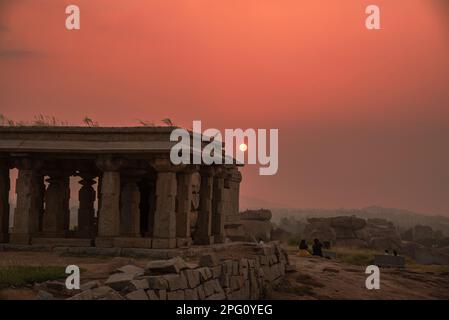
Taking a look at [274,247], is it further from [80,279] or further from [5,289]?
[5,289]

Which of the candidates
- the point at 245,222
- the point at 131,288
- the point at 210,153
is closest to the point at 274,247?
the point at 210,153

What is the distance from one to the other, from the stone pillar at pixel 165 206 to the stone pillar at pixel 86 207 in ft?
20.9

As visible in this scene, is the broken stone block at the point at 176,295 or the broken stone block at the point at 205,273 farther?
the broken stone block at the point at 205,273

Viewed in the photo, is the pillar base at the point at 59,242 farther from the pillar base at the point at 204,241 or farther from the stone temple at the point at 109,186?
the pillar base at the point at 204,241

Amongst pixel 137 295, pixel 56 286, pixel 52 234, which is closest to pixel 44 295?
pixel 56 286

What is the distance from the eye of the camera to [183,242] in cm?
2217

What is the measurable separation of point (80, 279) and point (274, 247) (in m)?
8.98

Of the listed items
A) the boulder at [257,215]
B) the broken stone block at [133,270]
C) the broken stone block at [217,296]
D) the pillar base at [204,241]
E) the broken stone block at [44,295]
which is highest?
the boulder at [257,215]

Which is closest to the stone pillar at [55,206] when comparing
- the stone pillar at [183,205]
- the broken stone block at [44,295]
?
the stone pillar at [183,205]

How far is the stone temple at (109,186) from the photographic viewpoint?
21484 mm

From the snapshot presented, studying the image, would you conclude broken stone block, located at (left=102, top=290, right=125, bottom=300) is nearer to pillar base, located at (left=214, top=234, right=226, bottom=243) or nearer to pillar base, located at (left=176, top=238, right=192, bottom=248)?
pillar base, located at (left=176, top=238, right=192, bottom=248)

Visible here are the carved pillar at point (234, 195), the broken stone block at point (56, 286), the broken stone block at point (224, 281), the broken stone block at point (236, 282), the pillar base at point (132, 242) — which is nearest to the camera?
the broken stone block at point (56, 286)

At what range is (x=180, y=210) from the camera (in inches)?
885

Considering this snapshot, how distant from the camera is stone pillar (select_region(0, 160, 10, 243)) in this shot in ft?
75.4
